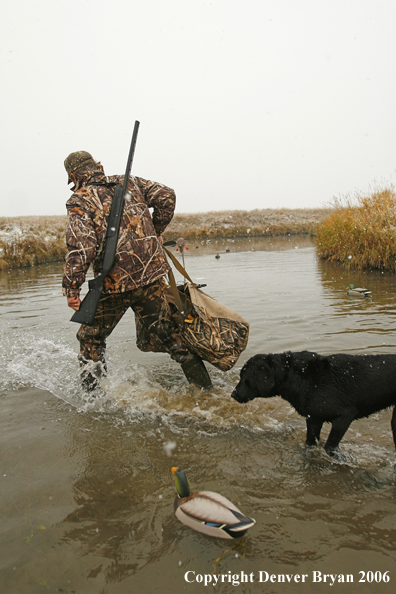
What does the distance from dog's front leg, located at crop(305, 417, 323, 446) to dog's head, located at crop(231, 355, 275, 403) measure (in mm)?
366

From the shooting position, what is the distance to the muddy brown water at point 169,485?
6.09 ft

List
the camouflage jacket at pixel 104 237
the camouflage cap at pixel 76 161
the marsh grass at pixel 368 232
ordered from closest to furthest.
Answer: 1. the camouflage jacket at pixel 104 237
2. the camouflage cap at pixel 76 161
3. the marsh grass at pixel 368 232

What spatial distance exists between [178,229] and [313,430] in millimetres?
39577

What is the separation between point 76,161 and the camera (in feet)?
11.9

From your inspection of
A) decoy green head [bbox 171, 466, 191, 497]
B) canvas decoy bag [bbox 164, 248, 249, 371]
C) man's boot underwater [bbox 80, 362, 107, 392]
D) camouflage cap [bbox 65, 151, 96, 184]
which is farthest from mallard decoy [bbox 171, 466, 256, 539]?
camouflage cap [bbox 65, 151, 96, 184]

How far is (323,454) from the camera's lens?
288 centimetres

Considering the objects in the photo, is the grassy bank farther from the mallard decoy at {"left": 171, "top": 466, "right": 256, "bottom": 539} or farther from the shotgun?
the mallard decoy at {"left": 171, "top": 466, "right": 256, "bottom": 539}

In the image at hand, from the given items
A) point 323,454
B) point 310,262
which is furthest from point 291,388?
point 310,262

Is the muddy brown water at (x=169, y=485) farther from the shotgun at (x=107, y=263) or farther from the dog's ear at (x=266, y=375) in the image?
the shotgun at (x=107, y=263)

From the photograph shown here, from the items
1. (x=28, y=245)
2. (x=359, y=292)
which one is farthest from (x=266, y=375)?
(x=28, y=245)

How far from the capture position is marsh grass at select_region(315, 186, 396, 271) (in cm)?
1101

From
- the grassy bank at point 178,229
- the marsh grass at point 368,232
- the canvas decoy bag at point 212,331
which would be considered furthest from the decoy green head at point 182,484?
the grassy bank at point 178,229

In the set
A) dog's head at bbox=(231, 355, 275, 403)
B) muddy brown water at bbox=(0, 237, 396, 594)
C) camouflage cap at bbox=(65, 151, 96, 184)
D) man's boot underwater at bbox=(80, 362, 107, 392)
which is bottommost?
muddy brown water at bbox=(0, 237, 396, 594)

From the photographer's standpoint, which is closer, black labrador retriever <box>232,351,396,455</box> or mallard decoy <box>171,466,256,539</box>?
mallard decoy <box>171,466,256,539</box>
